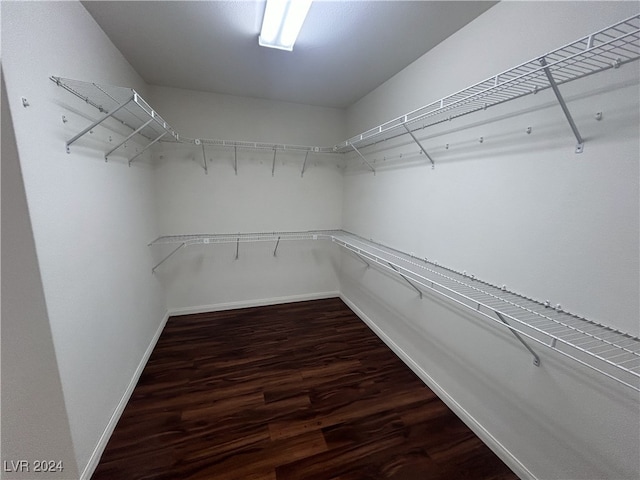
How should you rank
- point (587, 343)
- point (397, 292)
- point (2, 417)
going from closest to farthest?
1. point (587, 343)
2. point (2, 417)
3. point (397, 292)

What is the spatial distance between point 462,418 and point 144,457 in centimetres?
182

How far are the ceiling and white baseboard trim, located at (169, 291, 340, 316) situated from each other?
225cm

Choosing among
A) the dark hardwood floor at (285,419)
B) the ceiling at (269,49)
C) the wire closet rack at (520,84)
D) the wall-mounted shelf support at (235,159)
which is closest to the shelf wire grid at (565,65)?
the wire closet rack at (520,84)

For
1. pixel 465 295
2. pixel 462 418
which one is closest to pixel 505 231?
pixel 465 295

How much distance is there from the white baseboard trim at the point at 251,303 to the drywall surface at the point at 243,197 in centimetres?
2

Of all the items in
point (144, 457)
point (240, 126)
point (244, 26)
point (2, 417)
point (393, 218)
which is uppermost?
point (244, 26)

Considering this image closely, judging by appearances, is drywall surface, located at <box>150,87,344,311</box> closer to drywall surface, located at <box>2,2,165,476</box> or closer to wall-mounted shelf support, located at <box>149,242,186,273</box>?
wall-mounted shelf support, located at <box>149,242,186,273</box>

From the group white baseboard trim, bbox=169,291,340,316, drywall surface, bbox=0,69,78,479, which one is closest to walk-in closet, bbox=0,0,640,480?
drywall surface, bbox=0,69,78,479

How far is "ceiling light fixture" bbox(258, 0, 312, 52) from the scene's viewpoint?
122 centimetres

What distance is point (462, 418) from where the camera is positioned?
154cm

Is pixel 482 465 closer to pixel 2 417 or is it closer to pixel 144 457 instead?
pixel 144 457

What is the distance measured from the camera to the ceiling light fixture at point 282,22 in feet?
4.00

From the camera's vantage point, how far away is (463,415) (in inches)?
60.2

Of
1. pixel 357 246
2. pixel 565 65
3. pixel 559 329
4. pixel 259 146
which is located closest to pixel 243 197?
pixel 259 146
